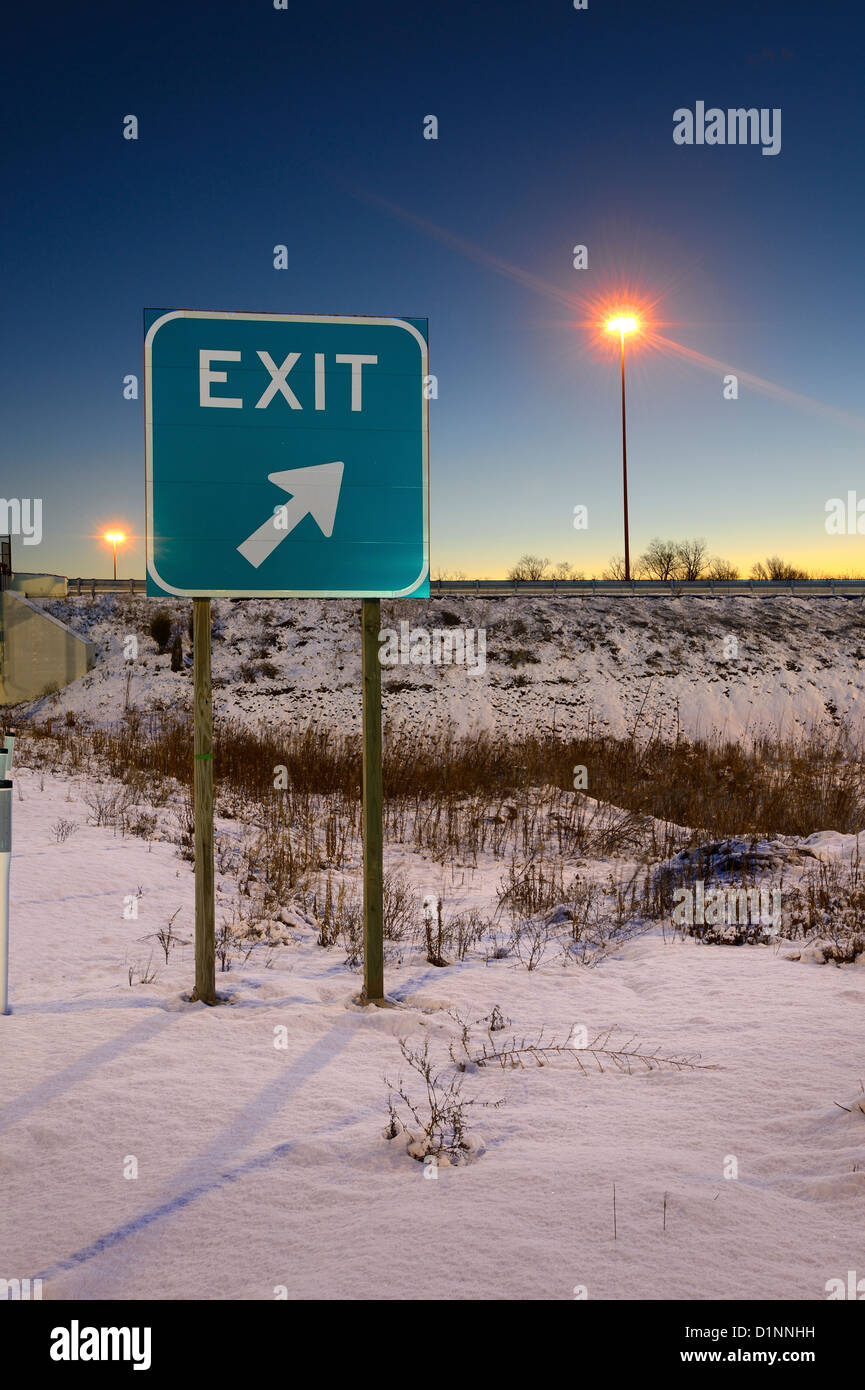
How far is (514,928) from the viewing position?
6.97 m

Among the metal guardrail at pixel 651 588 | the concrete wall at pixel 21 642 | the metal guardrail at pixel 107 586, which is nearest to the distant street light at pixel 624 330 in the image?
the metal guardrail at pixel 651 588

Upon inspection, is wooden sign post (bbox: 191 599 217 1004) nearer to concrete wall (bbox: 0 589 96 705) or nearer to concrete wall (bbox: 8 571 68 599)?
concrete wall (bbox: 8 571 68 599)

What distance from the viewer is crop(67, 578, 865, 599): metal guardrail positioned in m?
34.2

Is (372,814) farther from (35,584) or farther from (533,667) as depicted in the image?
(533,667)

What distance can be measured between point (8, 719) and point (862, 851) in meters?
24.1

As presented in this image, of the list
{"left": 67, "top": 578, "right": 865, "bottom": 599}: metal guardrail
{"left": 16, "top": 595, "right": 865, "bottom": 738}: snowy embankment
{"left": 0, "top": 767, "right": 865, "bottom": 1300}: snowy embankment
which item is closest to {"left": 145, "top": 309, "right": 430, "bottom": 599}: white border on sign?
{"left": 0, "top": 767, "right": 865, "bottom": 1300}: snowy embankment

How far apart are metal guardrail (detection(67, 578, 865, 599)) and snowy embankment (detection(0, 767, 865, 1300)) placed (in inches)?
1137

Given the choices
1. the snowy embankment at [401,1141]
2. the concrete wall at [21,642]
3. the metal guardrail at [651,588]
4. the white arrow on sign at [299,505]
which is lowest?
the snowy embankment at [401,1141]

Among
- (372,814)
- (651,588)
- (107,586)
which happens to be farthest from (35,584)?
(651,588)

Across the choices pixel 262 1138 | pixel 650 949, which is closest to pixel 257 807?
pixel 650 949

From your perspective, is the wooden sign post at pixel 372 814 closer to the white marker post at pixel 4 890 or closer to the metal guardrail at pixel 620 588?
the white marker post at pixel 4 890

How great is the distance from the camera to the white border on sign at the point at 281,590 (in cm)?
476

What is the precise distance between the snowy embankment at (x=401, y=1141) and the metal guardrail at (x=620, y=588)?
28.9 meters
